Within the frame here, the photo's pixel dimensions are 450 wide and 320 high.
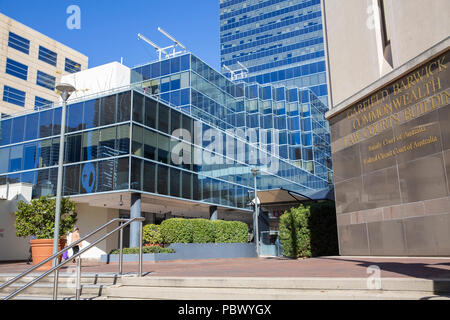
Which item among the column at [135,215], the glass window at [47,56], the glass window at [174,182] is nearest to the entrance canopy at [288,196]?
the glass window at [174,182]

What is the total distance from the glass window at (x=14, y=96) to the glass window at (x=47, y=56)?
21.9ft

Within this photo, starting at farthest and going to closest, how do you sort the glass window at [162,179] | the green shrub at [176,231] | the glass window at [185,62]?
the glass window at [185,62], the glass window at [162,179], the green shrub at [176,231]

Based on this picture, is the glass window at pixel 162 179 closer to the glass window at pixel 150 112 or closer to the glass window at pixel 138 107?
the glass window at pixel 150 112

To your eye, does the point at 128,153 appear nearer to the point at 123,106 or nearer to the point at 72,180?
the point at 123,106

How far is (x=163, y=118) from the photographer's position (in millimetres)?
29875

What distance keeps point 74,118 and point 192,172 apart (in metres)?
9.06

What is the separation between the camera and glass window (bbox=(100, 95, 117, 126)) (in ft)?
89.2

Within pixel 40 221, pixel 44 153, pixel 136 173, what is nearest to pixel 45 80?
pixel 44 153

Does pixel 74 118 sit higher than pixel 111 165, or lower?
higher

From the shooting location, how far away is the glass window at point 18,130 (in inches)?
1174

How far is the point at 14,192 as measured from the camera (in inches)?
1075

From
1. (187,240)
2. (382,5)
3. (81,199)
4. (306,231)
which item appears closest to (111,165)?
(81,199)

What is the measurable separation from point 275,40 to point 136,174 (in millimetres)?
96934

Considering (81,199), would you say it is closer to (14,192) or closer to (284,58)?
(14,192)
